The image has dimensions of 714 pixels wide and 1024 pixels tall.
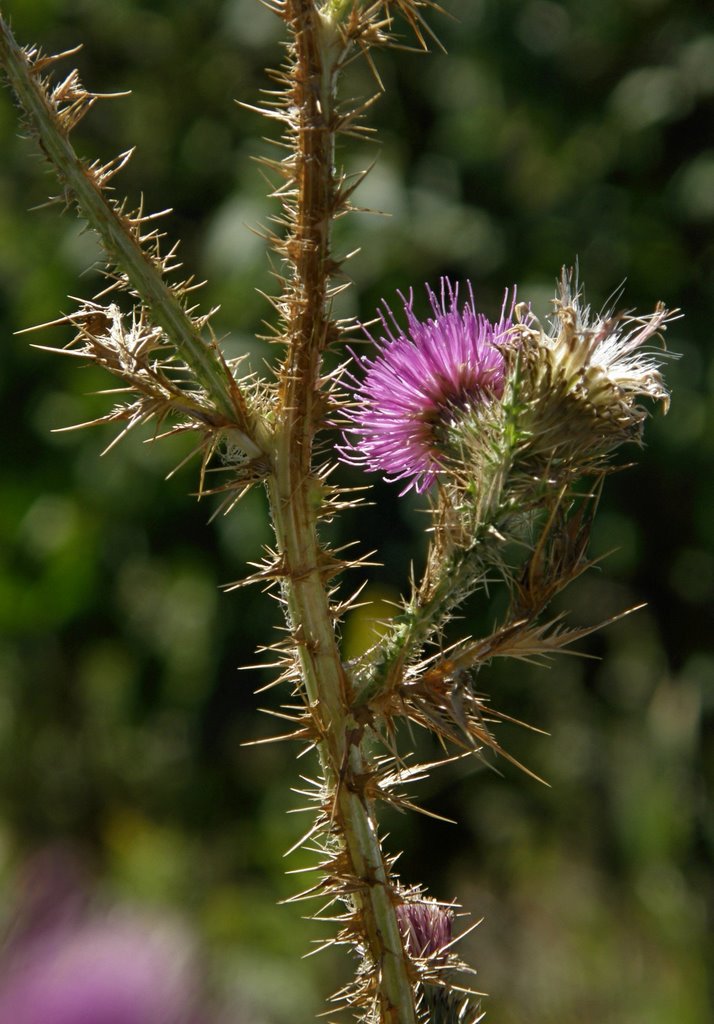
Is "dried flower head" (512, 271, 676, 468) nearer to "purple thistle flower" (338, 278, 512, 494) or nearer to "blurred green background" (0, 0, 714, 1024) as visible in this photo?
"purple thistle flower" (338, 278, 512, 494)

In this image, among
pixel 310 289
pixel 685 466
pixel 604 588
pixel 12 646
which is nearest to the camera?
pixel 310 289

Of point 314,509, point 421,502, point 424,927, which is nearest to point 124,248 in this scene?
point 314,509

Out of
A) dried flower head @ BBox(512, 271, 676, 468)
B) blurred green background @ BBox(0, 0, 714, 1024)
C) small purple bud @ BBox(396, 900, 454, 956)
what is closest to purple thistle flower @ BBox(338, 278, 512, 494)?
dried flower head @ BBox(512, 271, 676, 468)

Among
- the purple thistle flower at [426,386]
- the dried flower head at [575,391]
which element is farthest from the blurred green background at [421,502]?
the dried flower head at [575,391]

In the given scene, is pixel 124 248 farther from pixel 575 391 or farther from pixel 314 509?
pixel 575 391

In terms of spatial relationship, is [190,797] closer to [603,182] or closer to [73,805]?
[73,805]

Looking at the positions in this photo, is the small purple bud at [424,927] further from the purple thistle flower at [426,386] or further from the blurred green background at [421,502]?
the blurred green background at [421,502]

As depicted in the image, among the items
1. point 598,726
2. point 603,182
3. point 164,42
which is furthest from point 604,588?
point 164,42
